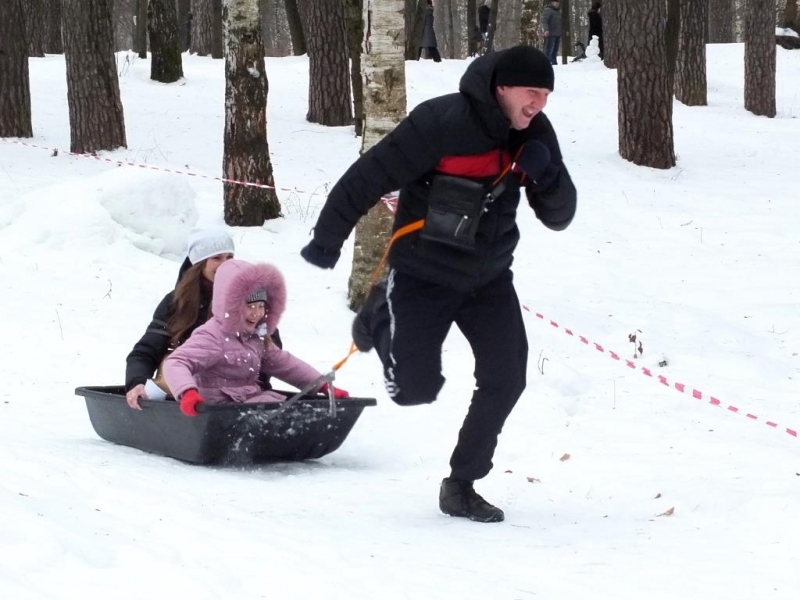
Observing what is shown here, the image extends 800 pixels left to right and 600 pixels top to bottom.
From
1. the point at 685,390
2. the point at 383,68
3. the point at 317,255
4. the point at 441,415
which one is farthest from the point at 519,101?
the point at 383,68

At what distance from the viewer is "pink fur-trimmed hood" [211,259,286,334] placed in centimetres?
561

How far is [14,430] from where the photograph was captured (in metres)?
6.24

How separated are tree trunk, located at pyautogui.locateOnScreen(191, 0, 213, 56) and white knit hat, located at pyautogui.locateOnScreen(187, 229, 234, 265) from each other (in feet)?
63.2

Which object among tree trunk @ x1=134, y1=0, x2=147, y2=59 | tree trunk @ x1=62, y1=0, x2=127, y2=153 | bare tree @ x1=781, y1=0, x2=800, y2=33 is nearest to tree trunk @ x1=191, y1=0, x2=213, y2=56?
tree trunk @ x1=134, y1=0, x2=147, y2=59

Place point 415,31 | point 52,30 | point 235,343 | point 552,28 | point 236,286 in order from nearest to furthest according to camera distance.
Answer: point 236,286
point 235,343
point 415,31
point 52,30
point 552,28

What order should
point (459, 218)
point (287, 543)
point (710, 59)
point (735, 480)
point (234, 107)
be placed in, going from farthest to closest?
point (710, 59)
point (234, 107)
point (735, 480)
point (459, 218)
point (287, 543)

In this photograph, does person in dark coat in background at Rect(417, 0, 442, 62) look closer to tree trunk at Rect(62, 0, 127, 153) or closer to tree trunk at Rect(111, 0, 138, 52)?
tree trunk at Rect(62, 0, 127, 153)

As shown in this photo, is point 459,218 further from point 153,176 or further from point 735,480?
point 153,176

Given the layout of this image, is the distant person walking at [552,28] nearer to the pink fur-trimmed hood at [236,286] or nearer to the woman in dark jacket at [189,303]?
the woman in dark jacket at [189,303]

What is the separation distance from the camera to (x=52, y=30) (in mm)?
24938

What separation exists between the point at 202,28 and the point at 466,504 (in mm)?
21334

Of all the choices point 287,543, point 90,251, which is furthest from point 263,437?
point 90,251

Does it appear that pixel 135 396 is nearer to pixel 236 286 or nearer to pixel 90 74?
pixel 236 286

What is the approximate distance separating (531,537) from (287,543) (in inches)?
40.6
